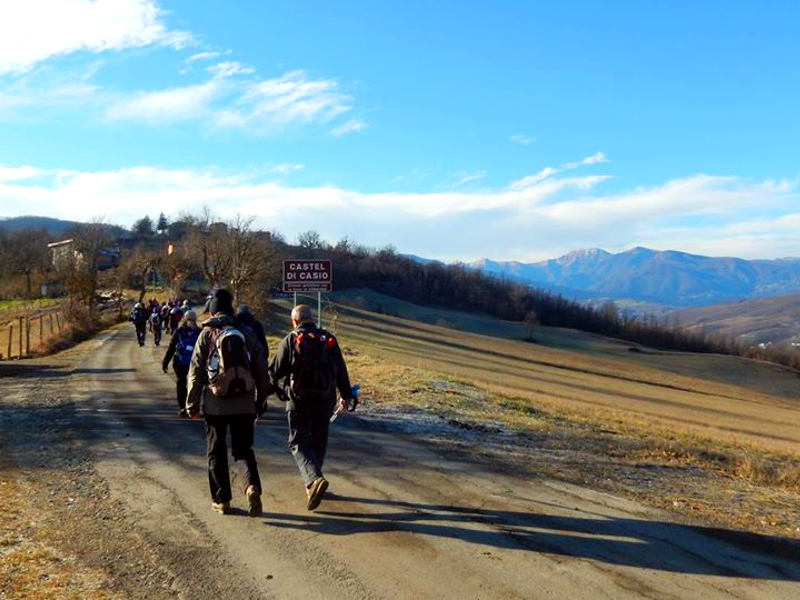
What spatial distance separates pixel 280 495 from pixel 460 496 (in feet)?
5.92

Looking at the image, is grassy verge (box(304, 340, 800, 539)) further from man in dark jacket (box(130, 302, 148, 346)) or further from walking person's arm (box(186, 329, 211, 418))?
man in dark jacket (box(130, 302, 148, 346))

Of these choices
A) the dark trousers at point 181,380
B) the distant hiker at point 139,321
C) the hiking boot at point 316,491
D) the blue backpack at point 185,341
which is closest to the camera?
the hiking boot at point 316,491

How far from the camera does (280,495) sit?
6969 millimetres

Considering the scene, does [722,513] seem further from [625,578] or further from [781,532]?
[625,578]

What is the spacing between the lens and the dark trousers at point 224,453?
6.27 metres

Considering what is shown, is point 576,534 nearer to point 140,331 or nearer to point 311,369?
point 311,369

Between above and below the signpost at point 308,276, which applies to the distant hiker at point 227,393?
below

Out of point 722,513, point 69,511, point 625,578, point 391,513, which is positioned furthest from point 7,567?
point 722,513

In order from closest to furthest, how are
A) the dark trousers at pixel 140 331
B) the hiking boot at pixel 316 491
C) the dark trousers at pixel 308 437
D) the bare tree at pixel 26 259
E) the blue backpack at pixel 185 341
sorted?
the hiking boot at pixel 316 491, the dark trousers at pixel 308 437, the blue backpack at pixel 185 341, the dark trousers at pixel 140 331, the bare tree at pixel 26 259

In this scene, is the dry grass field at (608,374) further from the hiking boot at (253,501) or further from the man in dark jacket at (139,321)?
the hiking boot at (253,501)

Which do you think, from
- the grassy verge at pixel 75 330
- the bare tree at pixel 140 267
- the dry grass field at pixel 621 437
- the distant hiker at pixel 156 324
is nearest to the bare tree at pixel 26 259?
the bare tree at pixel 140 267

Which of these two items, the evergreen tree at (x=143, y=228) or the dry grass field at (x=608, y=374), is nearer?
the dry grass field at (x=608, y=374)

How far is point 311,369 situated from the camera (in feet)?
21.6

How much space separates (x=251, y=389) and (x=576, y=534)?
3.11 m
